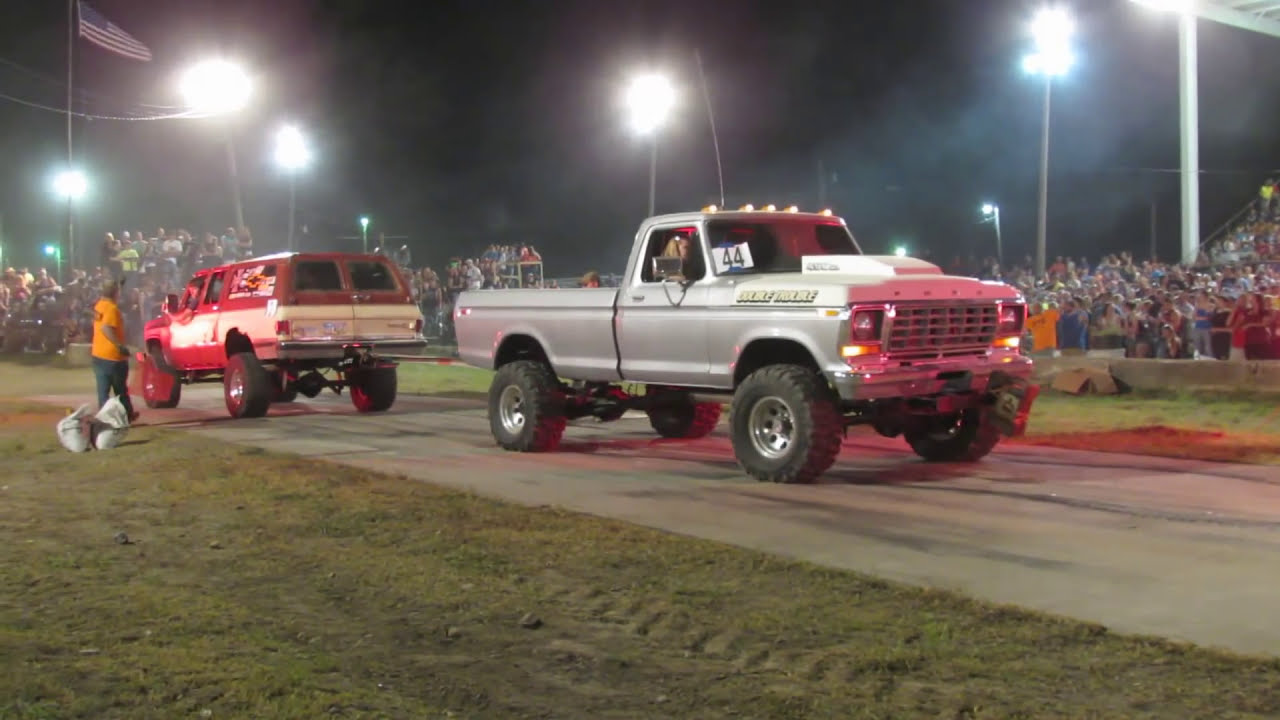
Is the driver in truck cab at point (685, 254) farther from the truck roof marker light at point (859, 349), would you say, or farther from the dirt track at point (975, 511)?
the truck roof marker light at point (859, 349)

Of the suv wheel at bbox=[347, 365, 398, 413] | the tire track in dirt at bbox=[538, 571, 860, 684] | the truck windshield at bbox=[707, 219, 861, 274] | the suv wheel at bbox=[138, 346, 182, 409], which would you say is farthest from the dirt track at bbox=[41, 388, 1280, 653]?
the suv wheel at bbox=[138, 346, 182, 409]

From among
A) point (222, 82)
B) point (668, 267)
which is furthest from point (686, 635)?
point (222, 82)

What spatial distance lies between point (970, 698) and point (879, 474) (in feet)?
19.6

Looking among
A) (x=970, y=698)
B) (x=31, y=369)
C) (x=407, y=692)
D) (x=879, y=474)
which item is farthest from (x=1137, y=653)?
(x=31, y=369)

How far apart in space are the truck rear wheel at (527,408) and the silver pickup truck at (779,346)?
0.02m

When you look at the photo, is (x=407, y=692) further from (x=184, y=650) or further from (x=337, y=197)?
(x=337, y=197)

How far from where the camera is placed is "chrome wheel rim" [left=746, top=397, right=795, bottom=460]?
9805 millimetres

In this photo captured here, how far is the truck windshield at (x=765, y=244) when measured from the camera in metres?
10.7

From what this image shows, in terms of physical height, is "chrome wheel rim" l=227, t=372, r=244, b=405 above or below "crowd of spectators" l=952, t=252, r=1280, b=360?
below

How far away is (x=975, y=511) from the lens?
8477 mm

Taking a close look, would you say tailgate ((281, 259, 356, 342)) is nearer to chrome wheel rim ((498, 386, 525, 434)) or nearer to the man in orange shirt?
the man in orange shirt

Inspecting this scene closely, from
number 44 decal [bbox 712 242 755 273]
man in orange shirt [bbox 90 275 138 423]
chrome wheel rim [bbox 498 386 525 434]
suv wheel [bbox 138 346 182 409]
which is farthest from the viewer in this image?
suv wheel [bbox 138 346 182 409]

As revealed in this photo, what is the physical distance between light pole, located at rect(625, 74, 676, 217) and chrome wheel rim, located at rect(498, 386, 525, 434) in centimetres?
1401

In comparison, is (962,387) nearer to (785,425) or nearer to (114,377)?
(785,425)
